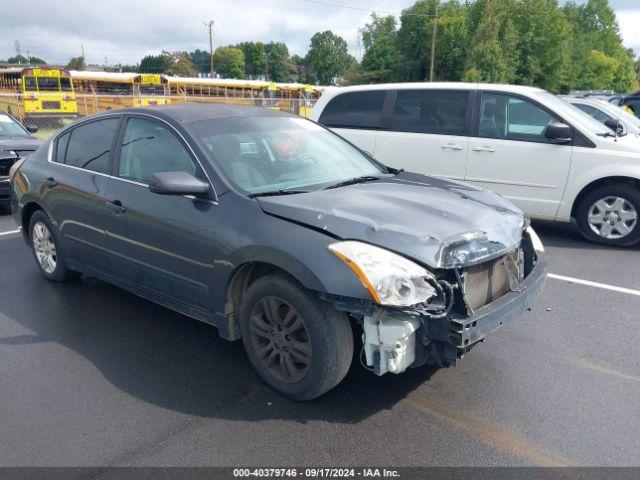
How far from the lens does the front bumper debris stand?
279cm

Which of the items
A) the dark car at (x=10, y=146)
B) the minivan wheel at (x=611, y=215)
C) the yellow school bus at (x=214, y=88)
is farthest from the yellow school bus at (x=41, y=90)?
the minivan wheel at (x=611, y=215)

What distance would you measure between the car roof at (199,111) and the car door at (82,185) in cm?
30

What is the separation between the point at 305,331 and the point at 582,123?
17.4 feet

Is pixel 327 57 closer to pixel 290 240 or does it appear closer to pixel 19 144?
pixel 19 144

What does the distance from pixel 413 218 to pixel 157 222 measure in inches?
69.4

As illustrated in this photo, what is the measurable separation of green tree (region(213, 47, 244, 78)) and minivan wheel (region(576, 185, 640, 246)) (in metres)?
122

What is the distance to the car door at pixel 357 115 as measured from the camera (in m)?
8.01

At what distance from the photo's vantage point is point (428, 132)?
757 cm

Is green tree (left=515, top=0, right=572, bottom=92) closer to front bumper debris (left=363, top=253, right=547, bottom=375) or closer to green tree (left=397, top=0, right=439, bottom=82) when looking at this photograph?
green tree (left=397, top=0, right=439, bottom=82)

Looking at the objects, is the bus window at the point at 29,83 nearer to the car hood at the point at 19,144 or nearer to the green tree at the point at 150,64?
the car hood at the point at 19,144

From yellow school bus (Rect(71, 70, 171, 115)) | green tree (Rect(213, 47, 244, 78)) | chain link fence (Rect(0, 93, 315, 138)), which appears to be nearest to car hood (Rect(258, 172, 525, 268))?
chain link fence (Rect(0, 93, 315, 138))

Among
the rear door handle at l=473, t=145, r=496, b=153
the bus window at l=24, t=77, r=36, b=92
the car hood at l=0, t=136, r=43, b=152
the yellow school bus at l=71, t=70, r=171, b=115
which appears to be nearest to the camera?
the rear door handle at l=473, t=145, r=496, b=153

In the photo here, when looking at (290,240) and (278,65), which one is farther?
(278,65)

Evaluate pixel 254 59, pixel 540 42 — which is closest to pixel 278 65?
pixel 254 59
